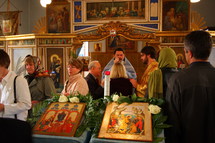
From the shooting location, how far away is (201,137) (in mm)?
2193

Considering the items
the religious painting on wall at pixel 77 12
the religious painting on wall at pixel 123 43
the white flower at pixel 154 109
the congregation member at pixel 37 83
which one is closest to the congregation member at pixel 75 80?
the congregation member at pixel 37 83

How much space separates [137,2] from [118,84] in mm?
7290

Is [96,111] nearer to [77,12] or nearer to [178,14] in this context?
[178,14]

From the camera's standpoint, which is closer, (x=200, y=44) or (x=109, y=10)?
(x=200, y=44)

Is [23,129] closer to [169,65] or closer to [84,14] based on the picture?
[169,65]

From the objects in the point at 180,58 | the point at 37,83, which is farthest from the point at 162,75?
the point at 180,58

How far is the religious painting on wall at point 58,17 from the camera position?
10.3 meters

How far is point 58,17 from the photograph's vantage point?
1032 cm

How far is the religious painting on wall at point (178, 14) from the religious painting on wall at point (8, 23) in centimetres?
694

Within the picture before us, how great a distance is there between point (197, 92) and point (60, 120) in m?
1.54

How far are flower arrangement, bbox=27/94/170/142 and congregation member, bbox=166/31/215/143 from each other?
0.30 m

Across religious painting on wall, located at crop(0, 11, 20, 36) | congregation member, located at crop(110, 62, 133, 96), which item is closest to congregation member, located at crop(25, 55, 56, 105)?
congregation member, located at crop(110, 62, 133, 96)

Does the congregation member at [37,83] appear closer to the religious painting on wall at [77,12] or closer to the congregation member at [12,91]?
the congregation member at [12,91]

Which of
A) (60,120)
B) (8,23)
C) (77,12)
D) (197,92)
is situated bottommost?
(60,120)
